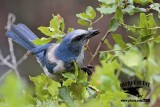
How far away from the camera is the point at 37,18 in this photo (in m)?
4.67

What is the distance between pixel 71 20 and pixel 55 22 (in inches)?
132

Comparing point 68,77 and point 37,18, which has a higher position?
point 37,18

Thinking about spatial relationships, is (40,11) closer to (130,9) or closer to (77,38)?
(77,38)

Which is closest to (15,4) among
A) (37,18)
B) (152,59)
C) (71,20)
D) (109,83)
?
(37,18)

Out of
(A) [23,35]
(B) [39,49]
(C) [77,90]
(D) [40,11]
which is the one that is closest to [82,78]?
(C) [77,90]

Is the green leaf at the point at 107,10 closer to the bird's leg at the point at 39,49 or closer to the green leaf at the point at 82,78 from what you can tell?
the green leaf at the point at 82,78

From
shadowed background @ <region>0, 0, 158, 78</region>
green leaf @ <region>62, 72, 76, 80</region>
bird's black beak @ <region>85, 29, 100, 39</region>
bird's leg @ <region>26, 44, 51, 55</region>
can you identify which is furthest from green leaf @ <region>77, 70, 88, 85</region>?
shadowed background @ <region>0, 0, 158, 78</region>

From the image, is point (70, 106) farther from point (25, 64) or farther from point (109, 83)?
point (25, 64)

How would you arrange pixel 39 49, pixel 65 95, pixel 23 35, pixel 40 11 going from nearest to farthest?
pixel 65 95 < pixel 39 49 < pixel 23 35 < pixel 40 11

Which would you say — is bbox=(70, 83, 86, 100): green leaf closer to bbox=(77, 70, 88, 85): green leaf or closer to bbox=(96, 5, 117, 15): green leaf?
bbox=(77, 70, 88, 85): green leaf

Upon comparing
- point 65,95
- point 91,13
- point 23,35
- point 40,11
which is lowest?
point 65,95

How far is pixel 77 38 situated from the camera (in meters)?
1.27

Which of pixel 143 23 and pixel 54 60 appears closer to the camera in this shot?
pixel 143 23

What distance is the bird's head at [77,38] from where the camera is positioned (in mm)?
1239
